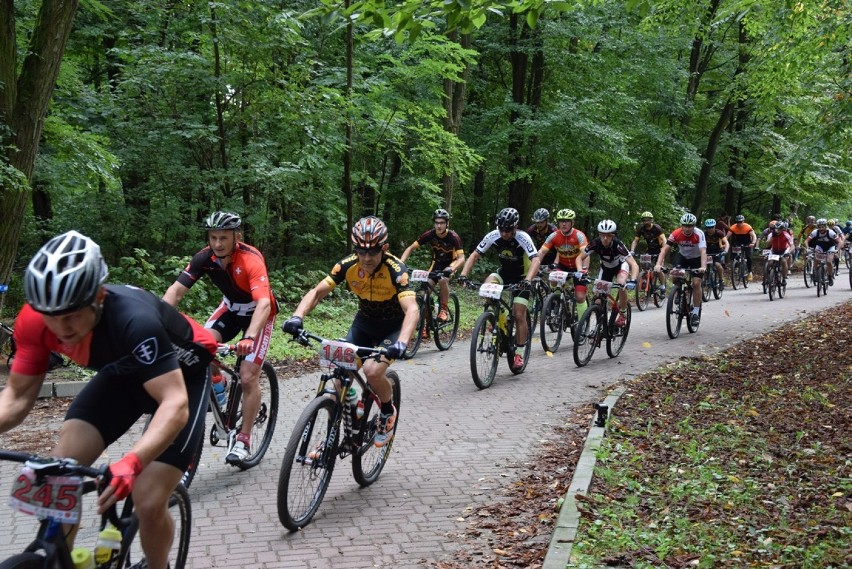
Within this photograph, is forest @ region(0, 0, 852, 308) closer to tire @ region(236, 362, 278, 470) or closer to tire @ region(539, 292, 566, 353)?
tire @ region(236, 362, 278, 470)

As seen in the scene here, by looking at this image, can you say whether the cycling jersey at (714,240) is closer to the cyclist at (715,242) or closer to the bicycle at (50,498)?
the cyclist at (715,242)

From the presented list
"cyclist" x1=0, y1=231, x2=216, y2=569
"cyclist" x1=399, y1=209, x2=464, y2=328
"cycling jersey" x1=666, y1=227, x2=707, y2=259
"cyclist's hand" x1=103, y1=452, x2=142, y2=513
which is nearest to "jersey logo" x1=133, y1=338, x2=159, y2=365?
"cyclist" x1=0, y1=231, x2=216, y2=569

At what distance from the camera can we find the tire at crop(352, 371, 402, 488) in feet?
20.9

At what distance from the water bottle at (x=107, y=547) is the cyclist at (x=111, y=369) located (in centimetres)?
16

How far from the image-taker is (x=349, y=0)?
1600cm

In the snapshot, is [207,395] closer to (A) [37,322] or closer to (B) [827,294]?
(A) [37,322]

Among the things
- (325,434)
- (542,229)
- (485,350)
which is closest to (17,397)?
(325,434)

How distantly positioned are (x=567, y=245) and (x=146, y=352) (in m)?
11.4

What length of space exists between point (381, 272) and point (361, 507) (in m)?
1.93

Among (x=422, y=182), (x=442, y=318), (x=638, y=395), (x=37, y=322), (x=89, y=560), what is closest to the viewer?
(x=89, y=560)


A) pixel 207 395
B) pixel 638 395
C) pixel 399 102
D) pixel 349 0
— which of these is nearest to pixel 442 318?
pixel 638 395

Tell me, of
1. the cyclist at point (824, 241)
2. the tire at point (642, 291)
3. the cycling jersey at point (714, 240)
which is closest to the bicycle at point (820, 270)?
the cyclist at point (824, 241)

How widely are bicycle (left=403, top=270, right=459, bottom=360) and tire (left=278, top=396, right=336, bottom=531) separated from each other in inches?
266

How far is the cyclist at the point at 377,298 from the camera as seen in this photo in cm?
627
